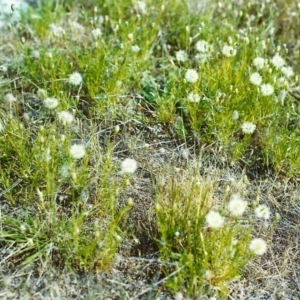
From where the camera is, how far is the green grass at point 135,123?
2574mm

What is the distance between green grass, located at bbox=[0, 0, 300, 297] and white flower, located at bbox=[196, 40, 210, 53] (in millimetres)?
33

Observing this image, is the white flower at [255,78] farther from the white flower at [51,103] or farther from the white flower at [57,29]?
the white flower at [57,29]

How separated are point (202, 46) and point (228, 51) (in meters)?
0.20

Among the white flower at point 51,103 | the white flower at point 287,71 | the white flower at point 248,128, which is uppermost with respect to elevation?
the white flower at point 287,71

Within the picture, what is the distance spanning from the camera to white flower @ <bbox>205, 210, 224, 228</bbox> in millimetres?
2488

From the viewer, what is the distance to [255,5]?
4176 mm

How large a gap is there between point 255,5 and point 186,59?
1.02 m

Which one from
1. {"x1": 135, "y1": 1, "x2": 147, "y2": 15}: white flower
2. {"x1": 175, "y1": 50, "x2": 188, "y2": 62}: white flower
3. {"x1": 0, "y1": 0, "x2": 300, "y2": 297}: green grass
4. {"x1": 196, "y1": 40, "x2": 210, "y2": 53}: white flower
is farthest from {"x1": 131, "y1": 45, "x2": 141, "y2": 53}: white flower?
{"x1": 135, "y1": 1, "x2": 147, "y2": 15}: white flower

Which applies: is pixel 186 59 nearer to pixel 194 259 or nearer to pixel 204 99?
pixel 204 99

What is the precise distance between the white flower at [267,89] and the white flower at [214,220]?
90 centimetres

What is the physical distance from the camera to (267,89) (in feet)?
10.4

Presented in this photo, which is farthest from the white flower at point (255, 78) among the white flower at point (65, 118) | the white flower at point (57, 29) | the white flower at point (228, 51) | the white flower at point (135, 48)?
the white flower at point (57, 29)

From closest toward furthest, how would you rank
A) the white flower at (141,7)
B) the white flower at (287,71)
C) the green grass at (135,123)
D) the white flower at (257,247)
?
the white flower at (257,247) < the green grass at (135,123) < the white flower at (287,71) < the white flower at (141,7)

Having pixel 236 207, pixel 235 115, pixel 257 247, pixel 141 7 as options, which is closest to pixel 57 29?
pixel 141 7
